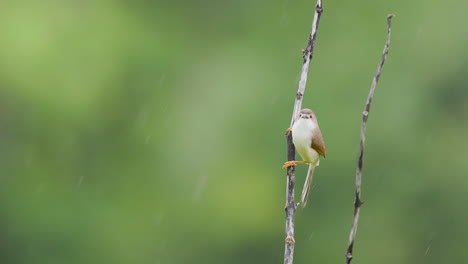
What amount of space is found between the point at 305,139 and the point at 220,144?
421 inches

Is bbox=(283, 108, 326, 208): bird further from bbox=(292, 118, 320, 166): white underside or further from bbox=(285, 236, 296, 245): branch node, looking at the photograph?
bbox=(285, 236, 296, 245): branch node

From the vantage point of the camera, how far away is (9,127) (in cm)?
1486

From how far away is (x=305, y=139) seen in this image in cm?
390

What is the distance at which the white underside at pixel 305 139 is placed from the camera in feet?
11.8

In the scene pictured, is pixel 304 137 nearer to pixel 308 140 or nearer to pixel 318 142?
pixel 308 140

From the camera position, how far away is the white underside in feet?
11.8

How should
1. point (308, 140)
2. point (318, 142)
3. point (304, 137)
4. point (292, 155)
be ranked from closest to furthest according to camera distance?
point (292, 155) < point (304, 137) < point (308, 140) < point (318, 142)

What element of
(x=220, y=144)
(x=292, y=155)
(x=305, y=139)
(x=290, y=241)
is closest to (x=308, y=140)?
(x=305, y=139)

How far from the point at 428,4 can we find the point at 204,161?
530 centimetres

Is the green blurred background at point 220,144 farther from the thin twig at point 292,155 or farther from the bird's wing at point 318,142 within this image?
the thin twig at point 292,155

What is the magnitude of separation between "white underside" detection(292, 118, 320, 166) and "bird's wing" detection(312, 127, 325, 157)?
0.02 meters

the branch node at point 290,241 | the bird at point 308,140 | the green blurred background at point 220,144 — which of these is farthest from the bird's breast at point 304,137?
the green blurred background at point 220,144

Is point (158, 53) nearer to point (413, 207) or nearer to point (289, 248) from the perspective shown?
point (413, 207)

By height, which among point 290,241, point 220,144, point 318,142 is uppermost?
point 318,142
